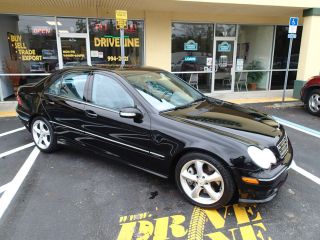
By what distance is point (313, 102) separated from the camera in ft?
25.4

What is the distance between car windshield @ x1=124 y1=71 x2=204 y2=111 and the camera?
366 cm

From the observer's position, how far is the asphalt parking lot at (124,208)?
2.82 meters

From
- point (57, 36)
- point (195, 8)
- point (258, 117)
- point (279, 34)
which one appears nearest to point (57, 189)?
point (258, 117)

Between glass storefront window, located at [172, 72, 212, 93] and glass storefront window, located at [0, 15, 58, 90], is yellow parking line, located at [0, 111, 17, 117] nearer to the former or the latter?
glass storefront window, located at [0, 15, 58, 90]

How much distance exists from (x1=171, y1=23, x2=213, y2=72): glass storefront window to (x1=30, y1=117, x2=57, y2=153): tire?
5906mm

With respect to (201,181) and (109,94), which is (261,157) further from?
(109,94)

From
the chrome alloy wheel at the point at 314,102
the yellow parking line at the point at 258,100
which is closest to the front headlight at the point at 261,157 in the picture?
the chrome alloy wheel at the point at 314,102

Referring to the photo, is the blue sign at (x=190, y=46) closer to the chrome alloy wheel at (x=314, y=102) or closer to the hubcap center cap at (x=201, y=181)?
the chrome alloy wheel at (x=314, y=102)

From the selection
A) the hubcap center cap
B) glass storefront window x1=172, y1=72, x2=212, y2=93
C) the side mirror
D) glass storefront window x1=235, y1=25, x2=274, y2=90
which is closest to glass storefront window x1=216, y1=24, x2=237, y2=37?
glass storefront window x1=235, y1=25, x2=274, y2=90

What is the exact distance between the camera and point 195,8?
8477 millimetres

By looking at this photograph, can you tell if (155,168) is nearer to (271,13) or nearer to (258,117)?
(258,117)

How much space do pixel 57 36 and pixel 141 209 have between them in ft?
23.1

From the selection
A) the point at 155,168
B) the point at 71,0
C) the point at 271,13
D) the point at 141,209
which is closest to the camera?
the point at 141,209

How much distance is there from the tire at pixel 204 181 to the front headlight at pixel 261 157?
1.00 ft
